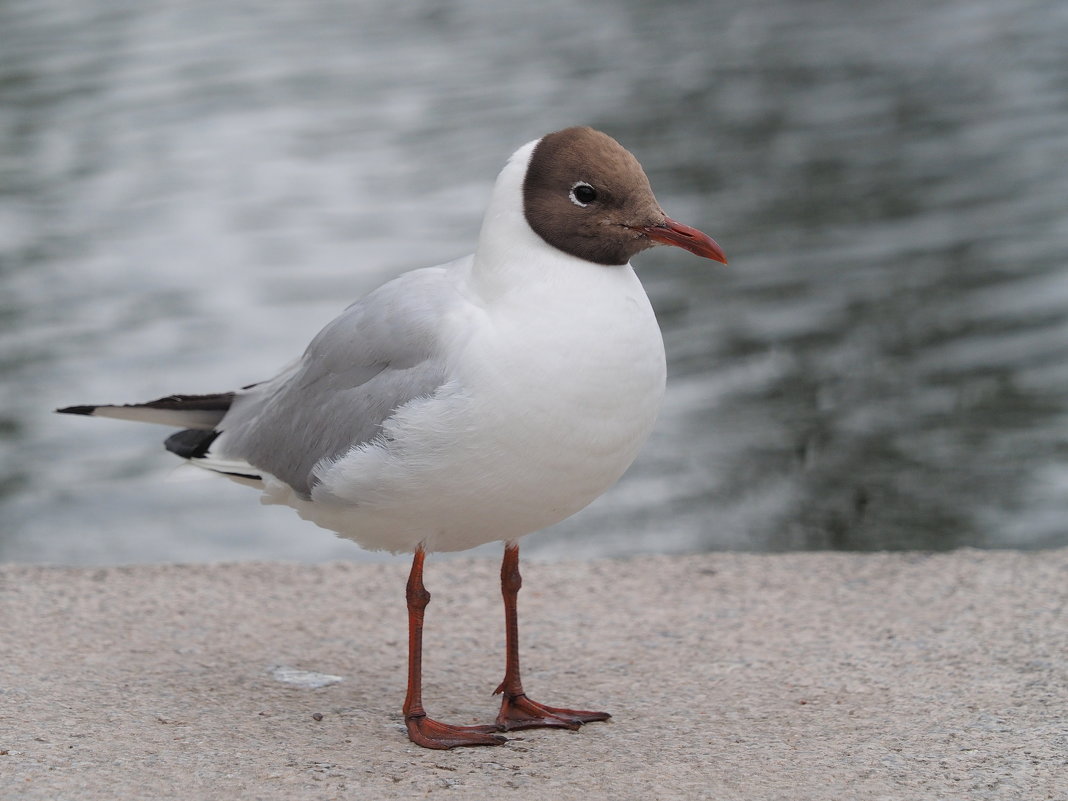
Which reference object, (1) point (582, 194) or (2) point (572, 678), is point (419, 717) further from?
(1) point (582, 194)

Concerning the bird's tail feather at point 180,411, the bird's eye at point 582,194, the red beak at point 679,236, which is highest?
the bird's eye at point 582,194

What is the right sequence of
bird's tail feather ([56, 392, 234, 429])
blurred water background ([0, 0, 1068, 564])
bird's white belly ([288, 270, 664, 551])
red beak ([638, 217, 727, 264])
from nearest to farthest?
bird's white belly ([288, 270, 664, 551]) → red beak ([638, 217, 727, 264]) → bird's tail feather ([56, 392, 234, 429]) → blurred water background ([0, 0, 1068, 564])

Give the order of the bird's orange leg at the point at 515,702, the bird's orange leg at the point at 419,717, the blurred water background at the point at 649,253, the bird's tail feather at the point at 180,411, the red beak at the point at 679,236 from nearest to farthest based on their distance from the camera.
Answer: the red beak at the point at 679,236
the bird's orange leg at the point at 419,717
the bird's orange leg at the point at 515,702
the bird's tail feather at the point at 180,411
the blurred water background at the point at 649,253

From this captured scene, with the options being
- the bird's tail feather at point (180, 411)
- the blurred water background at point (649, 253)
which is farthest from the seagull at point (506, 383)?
the blurred water background at point (649, 253)

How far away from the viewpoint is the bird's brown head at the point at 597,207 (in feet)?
11.8

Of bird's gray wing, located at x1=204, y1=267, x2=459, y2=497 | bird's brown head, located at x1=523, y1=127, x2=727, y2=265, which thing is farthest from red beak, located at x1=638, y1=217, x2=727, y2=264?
bird's gray wing, located at x1=204, y1=267, x2=459, y2=497

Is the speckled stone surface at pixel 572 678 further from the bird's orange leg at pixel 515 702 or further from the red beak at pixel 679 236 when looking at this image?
the red beak at pixel 679 236

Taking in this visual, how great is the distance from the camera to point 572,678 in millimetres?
4359

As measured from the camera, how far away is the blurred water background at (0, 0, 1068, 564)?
275 inches

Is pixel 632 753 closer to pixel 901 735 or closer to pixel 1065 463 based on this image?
pixel 901 735

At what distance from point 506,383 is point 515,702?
39.2 inches

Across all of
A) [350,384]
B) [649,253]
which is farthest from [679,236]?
[649,253]

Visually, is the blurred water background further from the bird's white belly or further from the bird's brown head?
the bird's brown head

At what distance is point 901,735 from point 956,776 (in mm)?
279
